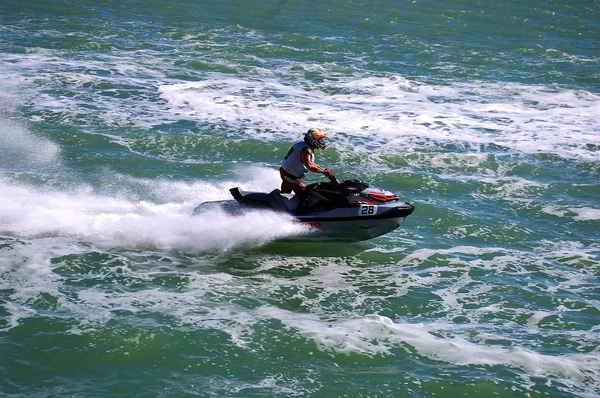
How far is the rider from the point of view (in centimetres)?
1352

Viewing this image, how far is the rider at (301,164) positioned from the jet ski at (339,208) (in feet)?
0.38

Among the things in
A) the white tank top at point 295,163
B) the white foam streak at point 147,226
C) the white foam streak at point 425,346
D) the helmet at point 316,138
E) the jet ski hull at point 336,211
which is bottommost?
the white foam streak at point 425,346

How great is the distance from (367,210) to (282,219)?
142 centimetres

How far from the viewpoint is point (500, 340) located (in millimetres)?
11539

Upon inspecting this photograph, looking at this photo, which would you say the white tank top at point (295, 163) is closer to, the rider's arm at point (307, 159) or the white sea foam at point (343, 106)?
the rider's arm at point (307, 159)

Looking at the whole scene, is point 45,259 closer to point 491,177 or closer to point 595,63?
point 491,177

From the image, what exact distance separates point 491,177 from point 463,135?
9.31 feet

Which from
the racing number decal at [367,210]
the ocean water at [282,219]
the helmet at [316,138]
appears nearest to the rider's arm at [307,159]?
the helmet at [316,138]

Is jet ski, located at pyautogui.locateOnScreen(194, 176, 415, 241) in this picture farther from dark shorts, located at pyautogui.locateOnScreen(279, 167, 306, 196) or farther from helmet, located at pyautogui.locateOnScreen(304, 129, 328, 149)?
helmet, located at pyautogui.locateOnScreen(304, 129, 328, 149)

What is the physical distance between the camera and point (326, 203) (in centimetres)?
1386

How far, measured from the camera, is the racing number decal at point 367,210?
13633 mm

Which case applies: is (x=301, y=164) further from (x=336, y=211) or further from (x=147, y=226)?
(x=147, y=226)

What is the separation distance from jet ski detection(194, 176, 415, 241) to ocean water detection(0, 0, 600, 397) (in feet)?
1.08

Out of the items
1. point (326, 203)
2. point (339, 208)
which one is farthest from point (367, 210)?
point (326, 203)
